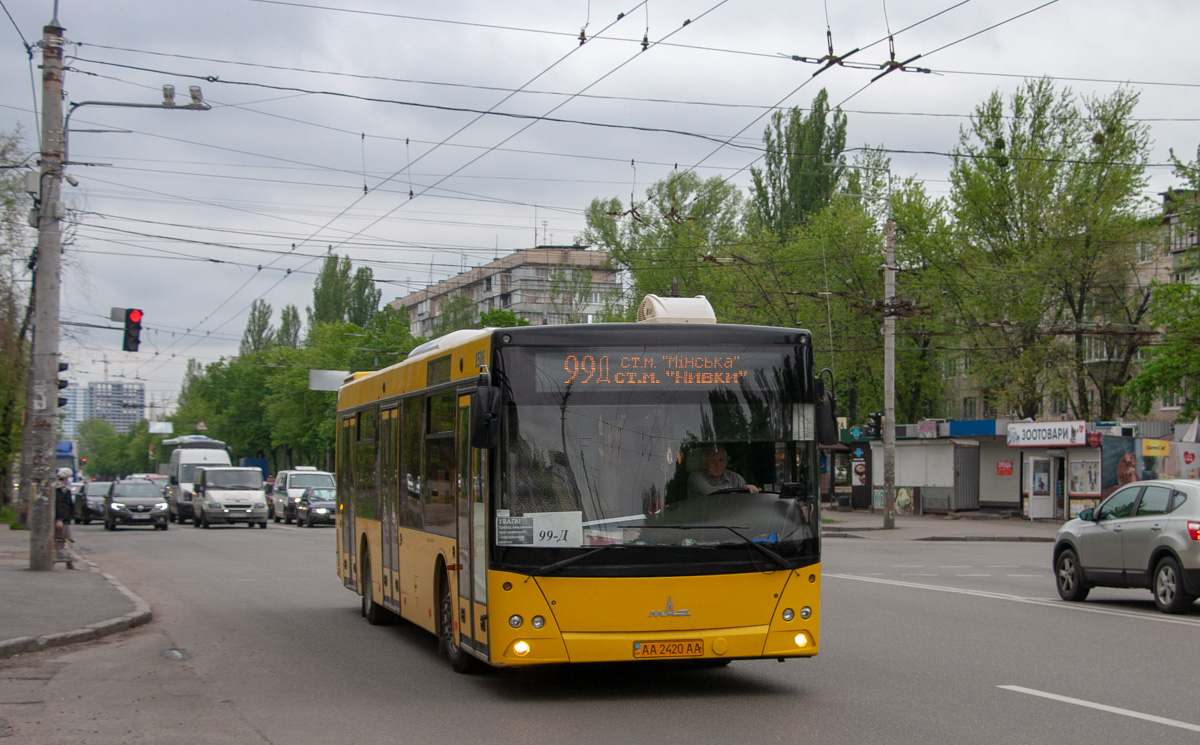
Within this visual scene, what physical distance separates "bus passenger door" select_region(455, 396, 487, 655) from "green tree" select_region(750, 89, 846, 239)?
54.1m

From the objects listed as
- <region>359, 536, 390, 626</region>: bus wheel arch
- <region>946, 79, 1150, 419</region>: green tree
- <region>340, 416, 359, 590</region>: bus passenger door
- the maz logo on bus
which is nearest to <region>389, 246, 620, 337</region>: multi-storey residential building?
<region>946, 79, 1150, 419</region>: green tree

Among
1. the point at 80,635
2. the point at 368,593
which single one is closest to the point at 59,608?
the point at 80,635

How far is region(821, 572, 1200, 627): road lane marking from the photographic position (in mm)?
14227

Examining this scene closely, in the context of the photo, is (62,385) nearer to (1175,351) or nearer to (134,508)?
(134,508)

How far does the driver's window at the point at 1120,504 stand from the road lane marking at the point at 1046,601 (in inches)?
45.5

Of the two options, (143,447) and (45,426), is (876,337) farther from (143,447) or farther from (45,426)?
(143,447)

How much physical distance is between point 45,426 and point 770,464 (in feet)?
45.2

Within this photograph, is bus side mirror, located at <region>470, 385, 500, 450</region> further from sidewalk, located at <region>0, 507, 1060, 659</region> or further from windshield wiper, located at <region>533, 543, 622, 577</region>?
sidewalk, located at <region>0, 507, 1060, 659</region>

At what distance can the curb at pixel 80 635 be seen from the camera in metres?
11.6

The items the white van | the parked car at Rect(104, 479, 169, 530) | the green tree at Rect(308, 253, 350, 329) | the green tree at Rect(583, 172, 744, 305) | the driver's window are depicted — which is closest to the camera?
the driver's window

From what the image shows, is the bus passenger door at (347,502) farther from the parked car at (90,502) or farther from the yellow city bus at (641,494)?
the parked car at (90,502)

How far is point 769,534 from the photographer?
9047mm

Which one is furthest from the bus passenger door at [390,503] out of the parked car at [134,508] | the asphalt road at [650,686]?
the parked car at [134,508]

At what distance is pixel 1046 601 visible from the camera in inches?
643
